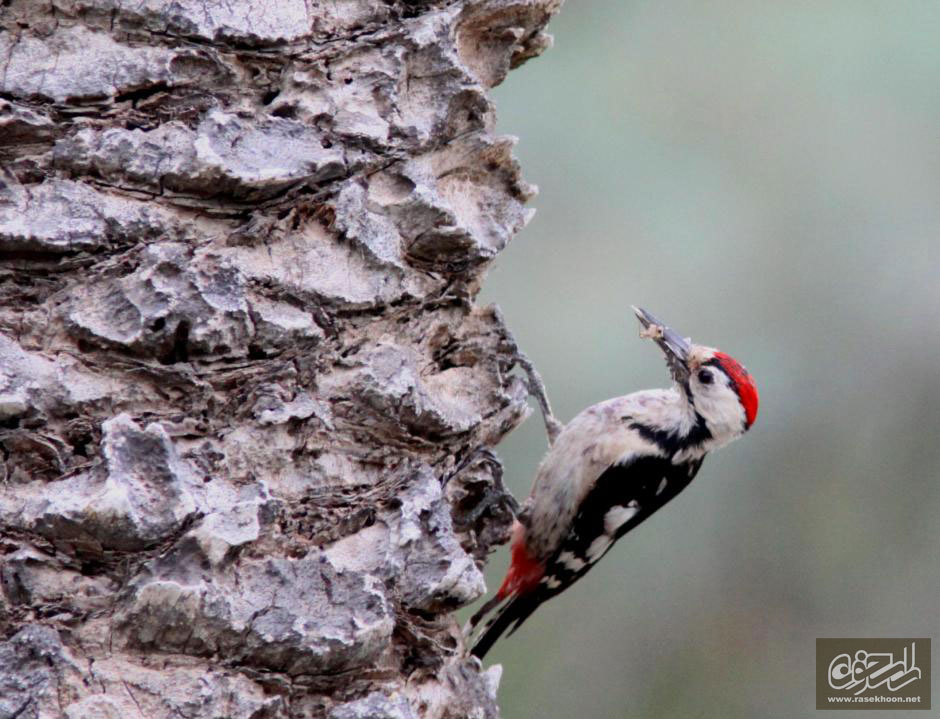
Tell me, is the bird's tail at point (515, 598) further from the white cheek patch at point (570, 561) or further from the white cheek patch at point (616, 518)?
the white cheek patch at point (616, 518)

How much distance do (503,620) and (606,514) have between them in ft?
1.49

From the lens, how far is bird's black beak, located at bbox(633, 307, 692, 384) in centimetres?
356

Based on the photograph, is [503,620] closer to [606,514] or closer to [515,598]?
[515,598]

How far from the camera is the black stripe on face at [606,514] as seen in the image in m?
3.62

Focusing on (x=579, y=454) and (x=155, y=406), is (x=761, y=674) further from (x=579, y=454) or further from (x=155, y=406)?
(x=155, y=406)

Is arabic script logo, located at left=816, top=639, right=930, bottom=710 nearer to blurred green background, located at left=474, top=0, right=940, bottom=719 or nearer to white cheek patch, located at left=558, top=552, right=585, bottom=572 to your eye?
blurred green background, located at left=474, top=0, right=940, bottom=719

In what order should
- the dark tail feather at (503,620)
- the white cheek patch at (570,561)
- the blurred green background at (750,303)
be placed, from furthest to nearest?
the blurred green background at (750,303), the white cheek patch at (570,561), the dark tail feather at (503,620)

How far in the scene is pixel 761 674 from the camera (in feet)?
13.2

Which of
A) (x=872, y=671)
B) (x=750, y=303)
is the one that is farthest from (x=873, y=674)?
(x=750, y=303)

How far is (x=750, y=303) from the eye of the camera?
4.05 m

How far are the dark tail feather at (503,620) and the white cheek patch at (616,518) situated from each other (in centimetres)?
31

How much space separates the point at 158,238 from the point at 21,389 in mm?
265

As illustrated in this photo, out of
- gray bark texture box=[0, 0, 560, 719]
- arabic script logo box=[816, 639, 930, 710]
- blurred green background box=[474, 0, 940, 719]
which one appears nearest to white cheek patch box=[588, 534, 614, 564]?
blurred green background box=[474, 0, 940, 719]

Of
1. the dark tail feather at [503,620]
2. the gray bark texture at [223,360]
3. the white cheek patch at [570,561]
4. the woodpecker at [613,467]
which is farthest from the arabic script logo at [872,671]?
the gray bark texture at [223,360]
